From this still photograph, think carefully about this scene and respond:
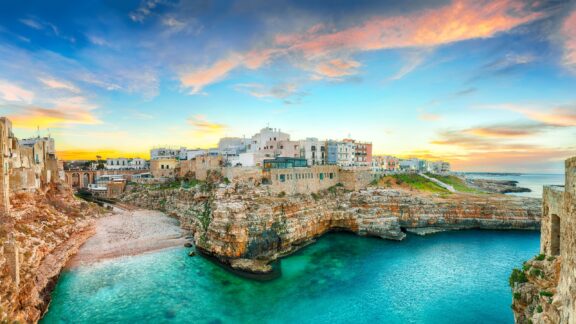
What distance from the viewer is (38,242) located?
82.5 ft

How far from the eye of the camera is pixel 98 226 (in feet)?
126

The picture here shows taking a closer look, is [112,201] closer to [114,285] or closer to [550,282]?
[114,285]

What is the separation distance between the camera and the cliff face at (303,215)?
1078 inches

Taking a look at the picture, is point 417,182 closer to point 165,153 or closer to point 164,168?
point 164,168

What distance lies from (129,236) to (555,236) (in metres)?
38.0

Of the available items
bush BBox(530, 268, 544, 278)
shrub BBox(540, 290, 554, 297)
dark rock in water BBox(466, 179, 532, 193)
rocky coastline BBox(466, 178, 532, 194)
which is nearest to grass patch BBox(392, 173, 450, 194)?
rocky coastline BBox(466, 178, 532, 194)

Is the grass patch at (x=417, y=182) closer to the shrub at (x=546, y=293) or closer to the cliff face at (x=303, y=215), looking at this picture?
the cliff face at (x=303, y=215)

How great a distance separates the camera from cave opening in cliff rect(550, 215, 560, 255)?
10516mm

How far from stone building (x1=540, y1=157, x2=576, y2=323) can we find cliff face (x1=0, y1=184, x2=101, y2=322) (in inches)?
807

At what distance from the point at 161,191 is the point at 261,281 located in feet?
114

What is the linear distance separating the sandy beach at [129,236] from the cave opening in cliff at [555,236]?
3159cm

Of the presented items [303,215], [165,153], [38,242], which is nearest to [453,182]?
[303,215]

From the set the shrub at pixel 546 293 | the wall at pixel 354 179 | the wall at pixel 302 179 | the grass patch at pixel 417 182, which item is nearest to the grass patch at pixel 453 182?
the grass patch at pixel 417 182

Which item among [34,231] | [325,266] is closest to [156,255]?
[34,231]
